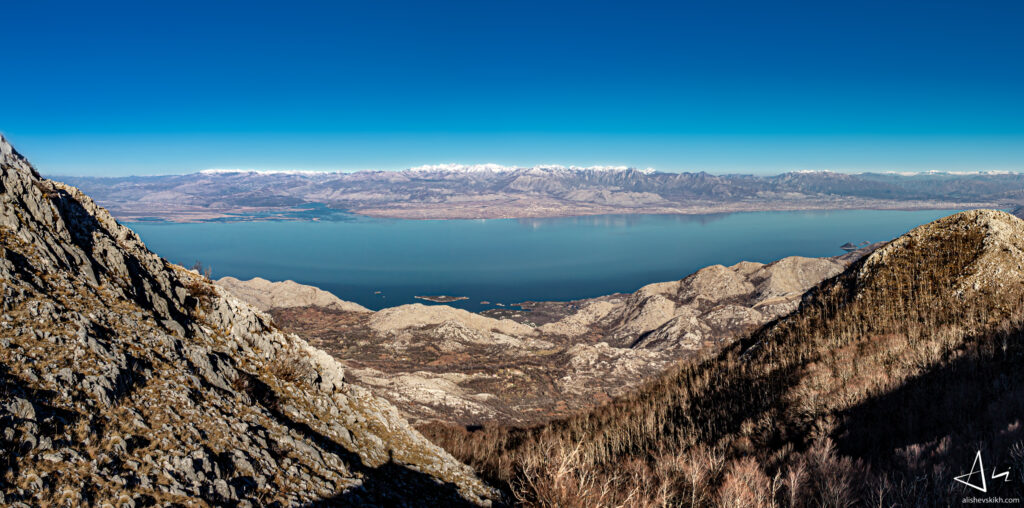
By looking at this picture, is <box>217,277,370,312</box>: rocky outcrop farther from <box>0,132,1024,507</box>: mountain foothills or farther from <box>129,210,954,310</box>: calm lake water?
<box>0,132,1024,507</box>: mountain foothills

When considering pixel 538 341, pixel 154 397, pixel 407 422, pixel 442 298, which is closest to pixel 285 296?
pixel 442 298

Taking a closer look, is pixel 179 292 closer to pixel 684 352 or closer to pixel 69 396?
pixel 69 396

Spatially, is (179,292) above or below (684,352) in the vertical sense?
above

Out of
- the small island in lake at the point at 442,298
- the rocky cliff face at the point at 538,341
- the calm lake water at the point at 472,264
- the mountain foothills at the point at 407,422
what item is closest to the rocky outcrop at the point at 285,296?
the rocky cliff face at the point at 538,341

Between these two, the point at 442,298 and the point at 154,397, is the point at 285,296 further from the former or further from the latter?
the point at 154,397

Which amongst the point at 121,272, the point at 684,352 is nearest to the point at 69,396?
the point at 121,272

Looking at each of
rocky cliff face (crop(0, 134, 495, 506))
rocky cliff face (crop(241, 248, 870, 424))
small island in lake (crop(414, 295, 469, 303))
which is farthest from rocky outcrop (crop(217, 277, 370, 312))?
rocky cliff face (crop(0, 134, 495, 506))
